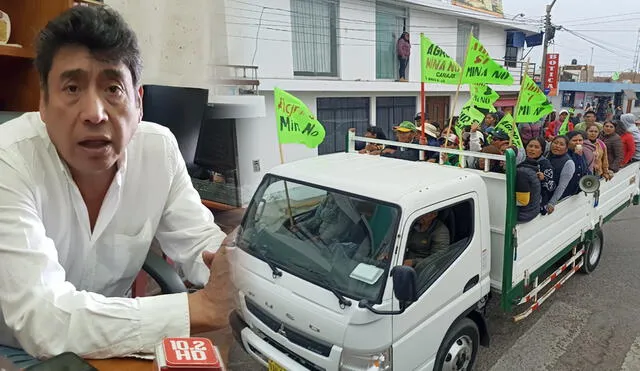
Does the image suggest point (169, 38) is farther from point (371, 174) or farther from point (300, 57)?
point (300, 57)

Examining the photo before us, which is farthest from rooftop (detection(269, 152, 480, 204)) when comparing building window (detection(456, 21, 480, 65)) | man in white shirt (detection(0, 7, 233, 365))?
building window (detection(456, 21, 480, 65))

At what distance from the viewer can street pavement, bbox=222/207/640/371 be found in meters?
2.51

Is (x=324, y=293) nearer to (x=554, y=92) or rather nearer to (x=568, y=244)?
(x=568, y=244)

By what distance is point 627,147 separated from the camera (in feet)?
13.9

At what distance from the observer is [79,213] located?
31.8 inches

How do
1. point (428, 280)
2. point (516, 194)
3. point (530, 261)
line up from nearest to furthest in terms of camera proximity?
point (428, 280)
point (516, 194)
point (530, 261)

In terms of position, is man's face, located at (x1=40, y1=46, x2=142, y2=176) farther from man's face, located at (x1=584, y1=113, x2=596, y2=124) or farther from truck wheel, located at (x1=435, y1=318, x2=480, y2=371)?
man's face, located at (x1=584, y1=113, x2=596, y2=124)

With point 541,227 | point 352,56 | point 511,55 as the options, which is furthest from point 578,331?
point 511,55

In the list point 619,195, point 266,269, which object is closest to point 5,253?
point 266,269

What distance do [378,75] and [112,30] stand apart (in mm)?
7217

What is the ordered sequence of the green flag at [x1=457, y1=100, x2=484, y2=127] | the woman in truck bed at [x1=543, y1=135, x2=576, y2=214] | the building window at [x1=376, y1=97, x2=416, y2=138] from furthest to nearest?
the building window at [x1=376, y1=97, x2=416, y2=138] → the green flag at [x1=457, y1=100, x2=484, y2=127] → the woman in truck bed at [x1=543, y1=135, x2=576, y2=214]

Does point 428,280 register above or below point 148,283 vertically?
below

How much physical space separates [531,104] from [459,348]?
7.26 ft

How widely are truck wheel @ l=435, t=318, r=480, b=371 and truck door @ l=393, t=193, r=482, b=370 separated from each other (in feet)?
0.22
